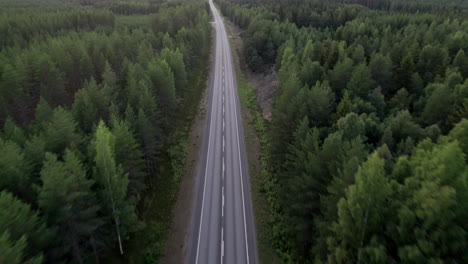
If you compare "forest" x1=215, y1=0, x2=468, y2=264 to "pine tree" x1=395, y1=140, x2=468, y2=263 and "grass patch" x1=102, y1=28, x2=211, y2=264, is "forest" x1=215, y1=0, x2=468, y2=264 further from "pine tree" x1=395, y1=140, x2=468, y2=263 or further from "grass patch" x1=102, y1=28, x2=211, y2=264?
"grass patch" x1=102, y1=28, x2=211, y2=264

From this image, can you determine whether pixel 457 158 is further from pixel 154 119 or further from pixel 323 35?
pixel 323 35

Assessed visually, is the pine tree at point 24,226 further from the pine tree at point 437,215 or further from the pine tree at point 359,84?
the pine tree at point 359,84

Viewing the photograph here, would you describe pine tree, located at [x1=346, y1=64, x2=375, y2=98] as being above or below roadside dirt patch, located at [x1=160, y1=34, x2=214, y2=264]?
above

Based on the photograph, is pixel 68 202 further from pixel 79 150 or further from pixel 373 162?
pixel 373 162

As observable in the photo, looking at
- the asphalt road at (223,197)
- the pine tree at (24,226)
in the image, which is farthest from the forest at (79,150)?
the asphalt road at (223,197)

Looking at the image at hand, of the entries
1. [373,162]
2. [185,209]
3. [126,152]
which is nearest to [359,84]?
[373,162]

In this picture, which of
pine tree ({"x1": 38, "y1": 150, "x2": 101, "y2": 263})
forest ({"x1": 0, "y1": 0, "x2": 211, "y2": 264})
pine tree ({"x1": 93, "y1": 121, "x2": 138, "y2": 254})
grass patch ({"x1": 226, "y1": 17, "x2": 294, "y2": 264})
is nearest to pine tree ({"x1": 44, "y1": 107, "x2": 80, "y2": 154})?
forest ({"x1": 0, "y1": 0, "x2": 211, "y2": 264})
